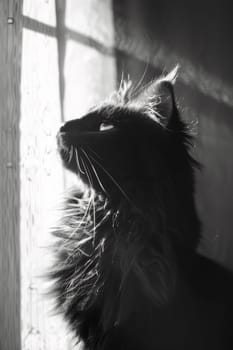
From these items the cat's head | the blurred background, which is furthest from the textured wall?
the cat's head

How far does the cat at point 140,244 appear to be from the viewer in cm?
82

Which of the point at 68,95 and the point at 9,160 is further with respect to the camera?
the point at 9,160

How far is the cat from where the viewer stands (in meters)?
0.82

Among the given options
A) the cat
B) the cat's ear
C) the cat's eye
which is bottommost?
the cat

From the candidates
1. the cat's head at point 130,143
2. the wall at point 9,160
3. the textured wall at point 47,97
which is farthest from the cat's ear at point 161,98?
the wall at point 9,160

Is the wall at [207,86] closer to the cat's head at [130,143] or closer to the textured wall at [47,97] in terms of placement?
the cat's head at [130,143]

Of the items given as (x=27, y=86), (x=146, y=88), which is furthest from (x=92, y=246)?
(x=27, y=86)

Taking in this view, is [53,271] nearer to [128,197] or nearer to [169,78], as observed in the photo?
[128,197]

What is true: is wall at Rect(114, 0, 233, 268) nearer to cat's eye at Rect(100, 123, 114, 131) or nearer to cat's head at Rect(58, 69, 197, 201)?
cat's head at Rect(58, 69, 197, 201)

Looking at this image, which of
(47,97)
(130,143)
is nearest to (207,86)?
(130,143)

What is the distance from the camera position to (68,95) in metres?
1.17

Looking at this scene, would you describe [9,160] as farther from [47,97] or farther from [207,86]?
[207,86]

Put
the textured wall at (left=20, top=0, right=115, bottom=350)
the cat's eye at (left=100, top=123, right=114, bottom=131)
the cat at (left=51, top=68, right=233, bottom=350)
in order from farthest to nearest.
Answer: the textured wall at (left=20, top=0, right=115, bottom=350) < the cat's eye at (left=100, top=123, right=114, bottom=131) < the cat at (left=51, top=68, right=233, bottom=350)

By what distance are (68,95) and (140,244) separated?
51cm
